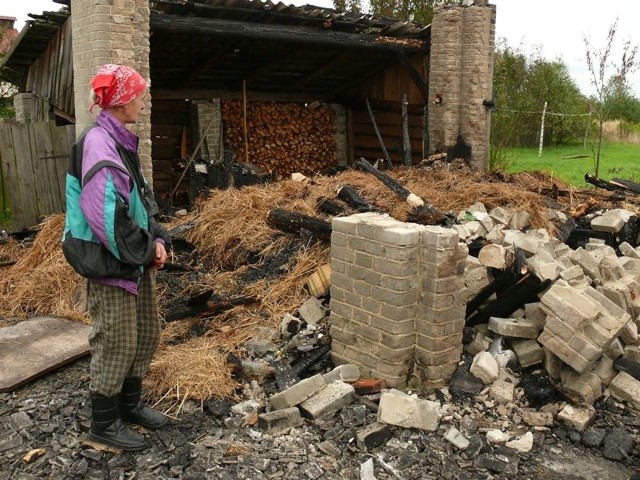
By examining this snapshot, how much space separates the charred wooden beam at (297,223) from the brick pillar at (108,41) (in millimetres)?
1797

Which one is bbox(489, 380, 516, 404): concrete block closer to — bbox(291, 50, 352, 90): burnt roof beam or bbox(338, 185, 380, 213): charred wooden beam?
bbox(338, 185, 380, 213): charred wooden beam

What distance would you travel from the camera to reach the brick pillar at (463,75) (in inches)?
387

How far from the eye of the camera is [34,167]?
331 inches

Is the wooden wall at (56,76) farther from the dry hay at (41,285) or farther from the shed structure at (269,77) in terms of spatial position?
the dry hay at (41,285)

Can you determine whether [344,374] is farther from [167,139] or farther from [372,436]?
[167,139]

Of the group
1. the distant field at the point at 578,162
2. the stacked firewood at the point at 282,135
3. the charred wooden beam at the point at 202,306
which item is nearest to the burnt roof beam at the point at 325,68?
the stacked firewood at the point at 282,135

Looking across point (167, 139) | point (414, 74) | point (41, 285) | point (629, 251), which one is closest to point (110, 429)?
point (41, 285)

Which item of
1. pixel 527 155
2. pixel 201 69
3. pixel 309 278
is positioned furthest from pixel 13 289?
pixel 527 155

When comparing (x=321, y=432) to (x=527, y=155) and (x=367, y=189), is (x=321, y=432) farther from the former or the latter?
(x=527, y=155)

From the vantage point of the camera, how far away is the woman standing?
2980 mm

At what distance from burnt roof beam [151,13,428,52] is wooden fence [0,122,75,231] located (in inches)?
77.6

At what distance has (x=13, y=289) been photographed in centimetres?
620

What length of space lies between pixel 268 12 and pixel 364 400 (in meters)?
6.57

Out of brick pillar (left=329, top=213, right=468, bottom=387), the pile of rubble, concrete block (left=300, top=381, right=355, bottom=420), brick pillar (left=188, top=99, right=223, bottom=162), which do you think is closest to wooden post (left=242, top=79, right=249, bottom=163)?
brick pillar (left=188, top=99, right=223, bottom=162)
